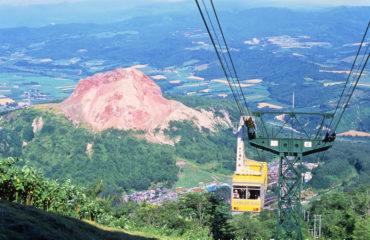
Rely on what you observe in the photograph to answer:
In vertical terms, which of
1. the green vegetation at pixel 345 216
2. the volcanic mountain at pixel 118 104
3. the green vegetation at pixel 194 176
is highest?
the volcanic mountain at pixel 118 104

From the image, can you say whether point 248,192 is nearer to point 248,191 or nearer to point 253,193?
point 248,191

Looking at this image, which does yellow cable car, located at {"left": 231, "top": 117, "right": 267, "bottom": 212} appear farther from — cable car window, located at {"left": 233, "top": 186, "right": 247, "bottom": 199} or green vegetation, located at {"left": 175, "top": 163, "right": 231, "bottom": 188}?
green vegetation, located at {"left": 175, "top": 163, "right": 231, "bottom": 188}

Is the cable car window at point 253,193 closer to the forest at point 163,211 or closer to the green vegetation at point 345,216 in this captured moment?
the forest at point 163,211

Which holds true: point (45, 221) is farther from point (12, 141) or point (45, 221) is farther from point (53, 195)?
point (12, 141)

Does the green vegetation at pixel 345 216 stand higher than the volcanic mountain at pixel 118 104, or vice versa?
the volcanic mountain at pixel 118 104

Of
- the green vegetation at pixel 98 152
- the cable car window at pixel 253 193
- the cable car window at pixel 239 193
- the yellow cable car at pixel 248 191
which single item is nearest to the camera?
the yellow cable car at pixel 248 191

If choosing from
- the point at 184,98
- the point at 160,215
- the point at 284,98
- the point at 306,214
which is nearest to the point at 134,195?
the point at 306,214

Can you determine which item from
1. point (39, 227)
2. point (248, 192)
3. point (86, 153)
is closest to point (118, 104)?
point (86, 153)

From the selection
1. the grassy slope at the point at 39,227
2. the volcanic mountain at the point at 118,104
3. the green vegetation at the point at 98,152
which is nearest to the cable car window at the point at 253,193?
the grassy slope at the point at 39,227

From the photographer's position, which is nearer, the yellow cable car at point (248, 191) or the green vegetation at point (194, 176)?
the yellow cable car at point (248, 191)
